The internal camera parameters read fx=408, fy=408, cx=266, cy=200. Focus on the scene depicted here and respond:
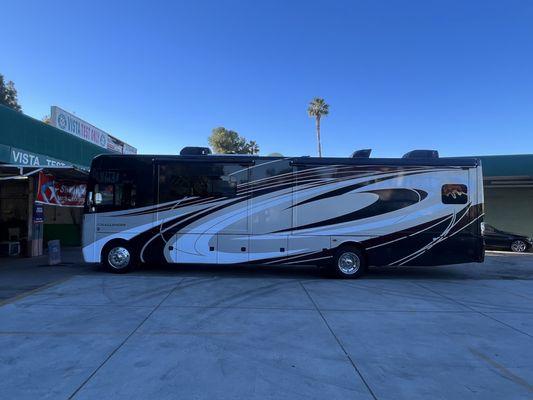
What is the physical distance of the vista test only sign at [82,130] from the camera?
16.5 meters

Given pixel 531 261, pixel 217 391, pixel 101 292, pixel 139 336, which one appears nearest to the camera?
pixel 217 391

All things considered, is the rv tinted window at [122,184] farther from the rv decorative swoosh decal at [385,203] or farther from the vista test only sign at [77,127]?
the vista test only sign at [77,127]

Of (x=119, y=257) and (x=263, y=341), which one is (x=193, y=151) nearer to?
(x=119, y=257)

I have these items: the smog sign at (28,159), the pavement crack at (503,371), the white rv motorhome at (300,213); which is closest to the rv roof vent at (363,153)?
the white rv motorhome at (300,213)

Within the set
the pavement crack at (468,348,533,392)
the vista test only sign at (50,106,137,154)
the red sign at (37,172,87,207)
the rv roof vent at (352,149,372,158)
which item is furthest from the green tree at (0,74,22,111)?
the pavement crack at (468,348,533,392)

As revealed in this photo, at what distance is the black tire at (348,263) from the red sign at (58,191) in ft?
32.9

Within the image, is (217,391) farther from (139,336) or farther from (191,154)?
(191,154)

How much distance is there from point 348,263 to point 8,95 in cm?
3979

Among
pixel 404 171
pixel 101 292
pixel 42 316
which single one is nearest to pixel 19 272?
pixel 101 292

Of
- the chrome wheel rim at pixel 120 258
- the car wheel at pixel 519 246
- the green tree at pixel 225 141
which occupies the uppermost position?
the green tree at pixel 225 141

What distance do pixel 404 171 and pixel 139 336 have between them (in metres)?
8.12

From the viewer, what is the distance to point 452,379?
4484mm

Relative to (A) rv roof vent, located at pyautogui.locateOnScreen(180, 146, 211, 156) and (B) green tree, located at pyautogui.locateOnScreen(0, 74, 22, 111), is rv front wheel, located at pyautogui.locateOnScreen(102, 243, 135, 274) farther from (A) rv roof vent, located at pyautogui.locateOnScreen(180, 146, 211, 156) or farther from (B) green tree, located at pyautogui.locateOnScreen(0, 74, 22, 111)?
(B) green tree, located at pyautogui.locateOnScreen(0, 74, 22, 111)

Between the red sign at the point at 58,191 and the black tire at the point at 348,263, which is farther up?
the red sign at the point at 58,191
